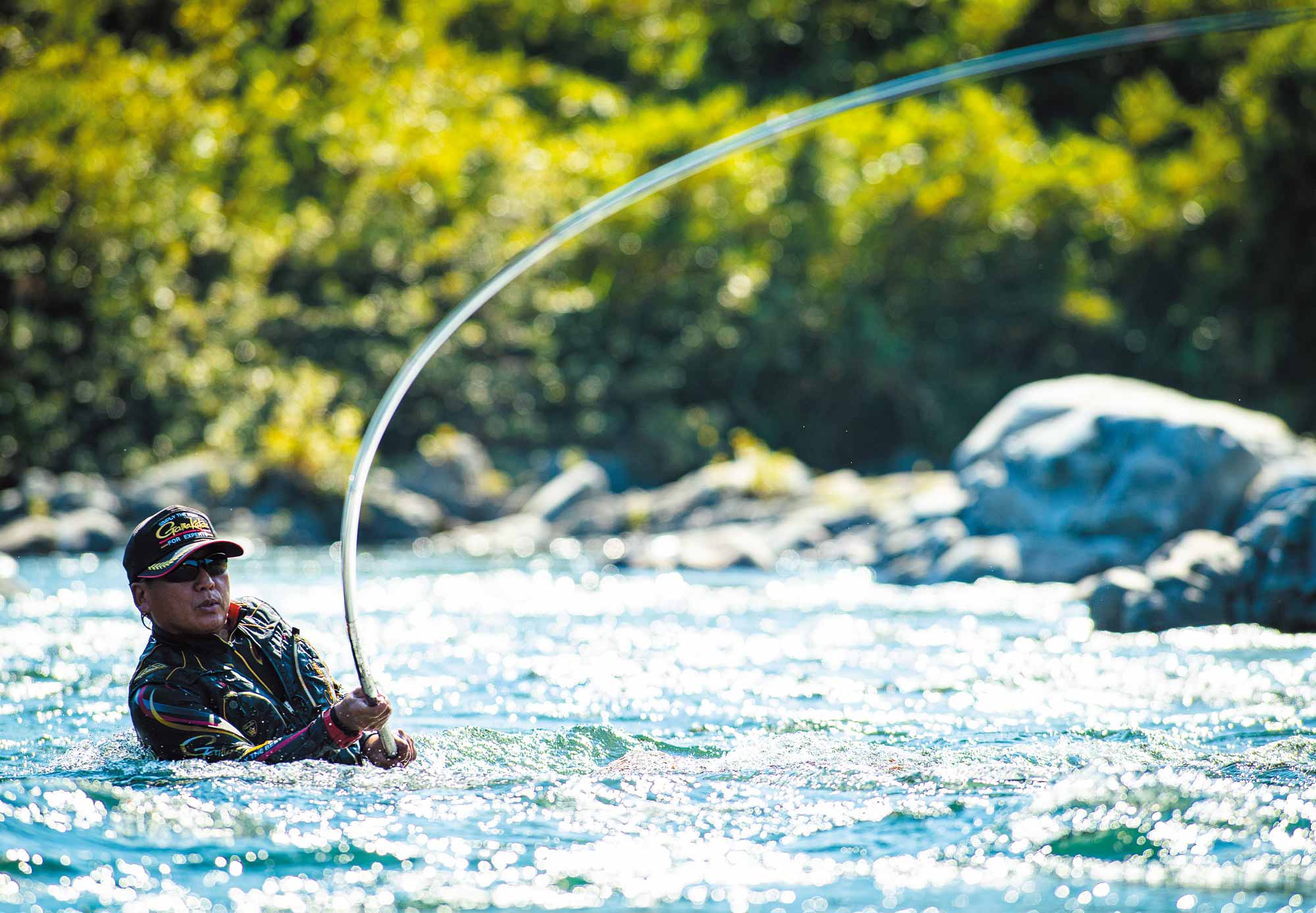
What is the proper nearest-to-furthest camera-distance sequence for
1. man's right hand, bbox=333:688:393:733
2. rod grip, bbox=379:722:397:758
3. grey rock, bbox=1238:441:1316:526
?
man's right hand, bbox=333:688:393:733, rod grip, bbox=379:722:397:758, grey rock, bbox=1238:441:1316:526

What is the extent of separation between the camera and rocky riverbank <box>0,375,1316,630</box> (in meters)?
11.6

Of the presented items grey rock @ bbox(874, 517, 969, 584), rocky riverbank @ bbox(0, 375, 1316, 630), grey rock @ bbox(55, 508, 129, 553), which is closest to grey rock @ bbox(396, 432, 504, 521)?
rocky riverbank @ bbox(0, 375, 1316, 630)

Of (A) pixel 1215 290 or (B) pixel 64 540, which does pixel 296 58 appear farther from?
(A) pixel 1215 290

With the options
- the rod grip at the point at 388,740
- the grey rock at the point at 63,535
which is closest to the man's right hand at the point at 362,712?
the rod grip at the point at 388,740

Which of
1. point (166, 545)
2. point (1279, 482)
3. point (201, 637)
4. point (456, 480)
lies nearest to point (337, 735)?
point (201, 637)

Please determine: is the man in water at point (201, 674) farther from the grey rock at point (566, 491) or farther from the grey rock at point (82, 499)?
the grey rock at point (566, 491)

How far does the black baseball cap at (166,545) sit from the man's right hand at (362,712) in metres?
0.73

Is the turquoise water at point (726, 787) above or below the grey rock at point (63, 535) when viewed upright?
below

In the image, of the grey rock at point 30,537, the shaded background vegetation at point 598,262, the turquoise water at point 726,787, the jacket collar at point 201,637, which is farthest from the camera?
the shaded background vegetation at point 598,262

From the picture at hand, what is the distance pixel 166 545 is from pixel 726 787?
234 centimetres

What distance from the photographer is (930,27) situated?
161ft

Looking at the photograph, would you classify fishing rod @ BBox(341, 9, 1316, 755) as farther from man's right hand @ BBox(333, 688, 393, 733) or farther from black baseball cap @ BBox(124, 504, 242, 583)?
black baseball cap @ BBox(124, 504, 242, 583)

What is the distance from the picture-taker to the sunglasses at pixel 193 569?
5375 mm

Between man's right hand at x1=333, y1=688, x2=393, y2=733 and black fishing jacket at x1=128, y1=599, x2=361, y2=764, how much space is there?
66 millimetres
